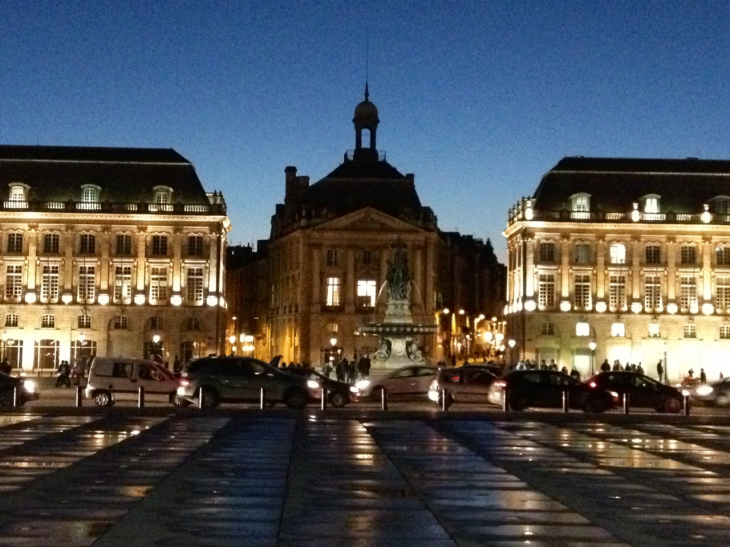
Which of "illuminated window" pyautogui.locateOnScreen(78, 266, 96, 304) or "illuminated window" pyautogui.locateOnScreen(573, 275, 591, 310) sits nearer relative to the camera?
"illuminated window" pyautogui.locateOnScreen(78, 266, 96, 304)

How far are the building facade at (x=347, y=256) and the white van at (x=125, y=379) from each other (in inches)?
2473

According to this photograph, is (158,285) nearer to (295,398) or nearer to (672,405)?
(295,398)

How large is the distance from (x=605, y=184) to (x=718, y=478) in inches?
3473

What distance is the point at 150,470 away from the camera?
68.6 ft

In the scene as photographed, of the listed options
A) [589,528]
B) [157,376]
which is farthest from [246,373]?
[589,528]

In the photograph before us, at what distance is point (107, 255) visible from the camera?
347 feet

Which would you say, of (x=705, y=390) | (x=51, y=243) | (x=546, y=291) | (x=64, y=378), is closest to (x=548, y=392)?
(x=705, y=390)

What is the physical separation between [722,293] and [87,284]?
4825 centimetres

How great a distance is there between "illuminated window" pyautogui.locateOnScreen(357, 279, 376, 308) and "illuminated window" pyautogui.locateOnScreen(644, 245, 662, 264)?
23.2 metres

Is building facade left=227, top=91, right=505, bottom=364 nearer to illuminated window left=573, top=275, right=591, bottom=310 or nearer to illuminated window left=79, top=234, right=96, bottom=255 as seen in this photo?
illuminated window left=573, top=275, right=591, bottom=310

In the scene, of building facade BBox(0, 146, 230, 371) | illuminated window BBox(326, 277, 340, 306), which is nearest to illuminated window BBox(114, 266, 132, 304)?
building facade BBox(0, 146, 230, 371)

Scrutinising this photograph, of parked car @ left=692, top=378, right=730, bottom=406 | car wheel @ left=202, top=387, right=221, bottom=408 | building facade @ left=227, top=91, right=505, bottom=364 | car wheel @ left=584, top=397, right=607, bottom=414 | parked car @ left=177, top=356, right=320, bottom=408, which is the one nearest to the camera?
car wheel @ left=202, top=387, right=221, bottom=408

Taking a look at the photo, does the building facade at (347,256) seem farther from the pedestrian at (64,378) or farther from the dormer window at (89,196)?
the pedestrian at (64,378)

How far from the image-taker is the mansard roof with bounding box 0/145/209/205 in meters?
105
